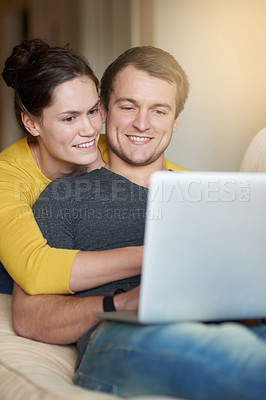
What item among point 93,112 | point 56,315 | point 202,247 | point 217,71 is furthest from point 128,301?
point 217,71

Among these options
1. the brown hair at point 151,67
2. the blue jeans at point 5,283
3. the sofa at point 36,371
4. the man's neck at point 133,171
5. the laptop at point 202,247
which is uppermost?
the brown hair at point 151,67

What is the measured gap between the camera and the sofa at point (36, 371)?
3.36 feet

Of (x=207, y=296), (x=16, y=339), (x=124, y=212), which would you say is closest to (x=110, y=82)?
(x=124, y=212)

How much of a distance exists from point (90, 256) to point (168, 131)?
0.66 m

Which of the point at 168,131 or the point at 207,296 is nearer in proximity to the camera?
the point at 207,296

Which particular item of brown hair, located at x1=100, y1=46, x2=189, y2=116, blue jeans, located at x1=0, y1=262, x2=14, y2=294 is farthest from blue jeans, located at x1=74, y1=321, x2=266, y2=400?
brown hair, located at x1=100, y1=46, x2=189, y2=116

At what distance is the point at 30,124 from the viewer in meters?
1.86

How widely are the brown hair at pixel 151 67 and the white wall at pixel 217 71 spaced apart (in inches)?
40.5

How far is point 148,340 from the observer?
1.02 m

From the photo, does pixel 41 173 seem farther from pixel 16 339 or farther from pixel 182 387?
pixel 182 387

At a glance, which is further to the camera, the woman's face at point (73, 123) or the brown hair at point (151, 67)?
the brown hair at point (151, 67)

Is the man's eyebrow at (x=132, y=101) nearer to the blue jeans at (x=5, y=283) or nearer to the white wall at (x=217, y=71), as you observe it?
the blue jeans at (x=5, y=283)

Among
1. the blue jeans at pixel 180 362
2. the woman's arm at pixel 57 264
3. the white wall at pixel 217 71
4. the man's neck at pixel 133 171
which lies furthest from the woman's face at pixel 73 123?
the white wall at pixel 217 71

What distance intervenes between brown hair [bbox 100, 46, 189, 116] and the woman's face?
0.14 meters
